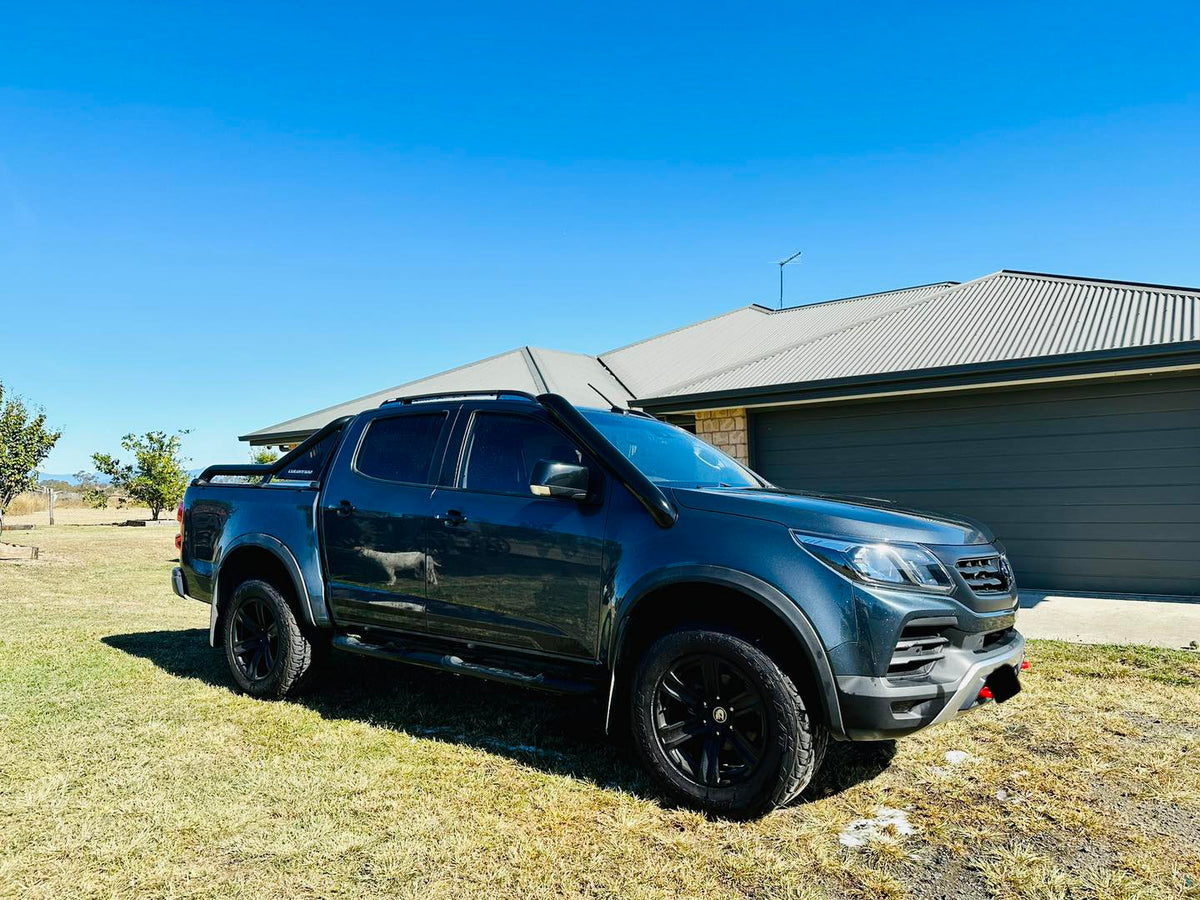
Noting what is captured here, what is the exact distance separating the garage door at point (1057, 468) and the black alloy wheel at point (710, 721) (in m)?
7.82

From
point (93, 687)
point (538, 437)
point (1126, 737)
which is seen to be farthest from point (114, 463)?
point (1126, 737)

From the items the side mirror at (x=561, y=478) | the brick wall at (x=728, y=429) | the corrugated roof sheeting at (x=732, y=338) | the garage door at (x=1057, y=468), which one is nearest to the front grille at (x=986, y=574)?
the side mirror at (x=561, y=478)

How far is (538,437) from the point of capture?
4430mm

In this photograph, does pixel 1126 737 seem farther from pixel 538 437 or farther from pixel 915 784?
pixel 538 437

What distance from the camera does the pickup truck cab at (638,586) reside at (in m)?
3.30

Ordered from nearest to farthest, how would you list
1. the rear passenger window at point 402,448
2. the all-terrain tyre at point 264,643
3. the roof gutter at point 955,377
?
the rear passenger window at point 402,448 < the all-terrain tyre at point 264,643 < the roof gutter at point 955,377

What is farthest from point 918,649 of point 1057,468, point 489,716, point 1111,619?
point 1057,468

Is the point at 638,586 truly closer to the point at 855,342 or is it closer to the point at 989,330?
the point at 989,330

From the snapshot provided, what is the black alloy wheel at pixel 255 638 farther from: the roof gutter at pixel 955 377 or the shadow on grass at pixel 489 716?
the roof gutter at pixel 955 377

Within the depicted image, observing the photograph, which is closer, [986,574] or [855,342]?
[986,574]

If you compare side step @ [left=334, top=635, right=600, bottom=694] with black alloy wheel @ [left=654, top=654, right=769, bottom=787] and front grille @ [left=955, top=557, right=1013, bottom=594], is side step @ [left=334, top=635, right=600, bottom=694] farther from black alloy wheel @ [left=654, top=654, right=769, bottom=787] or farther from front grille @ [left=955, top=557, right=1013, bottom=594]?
front grille @ [left=955, top=557, right=1013, bottom=594]

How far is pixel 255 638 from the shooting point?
5.38 metres

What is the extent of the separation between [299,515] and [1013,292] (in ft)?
38.1

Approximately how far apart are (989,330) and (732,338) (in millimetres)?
6381
